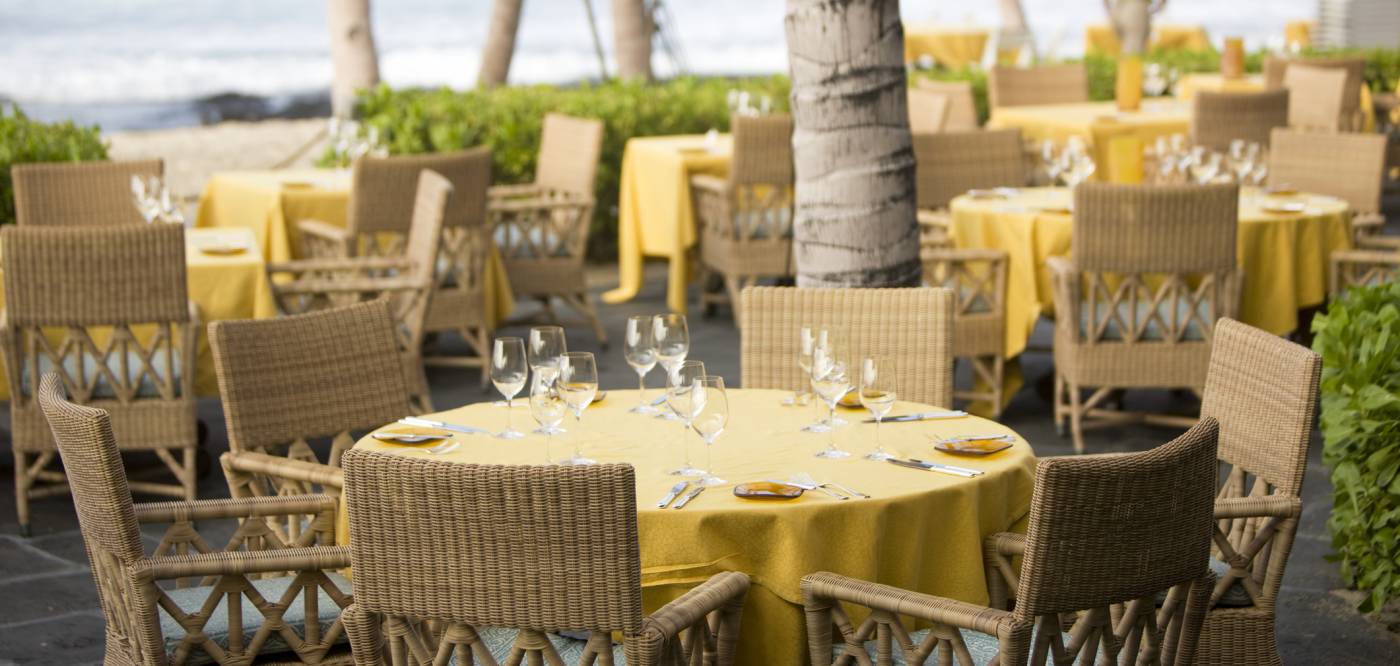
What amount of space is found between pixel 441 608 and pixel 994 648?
1043 millimetres

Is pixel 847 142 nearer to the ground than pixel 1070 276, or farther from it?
farther from it

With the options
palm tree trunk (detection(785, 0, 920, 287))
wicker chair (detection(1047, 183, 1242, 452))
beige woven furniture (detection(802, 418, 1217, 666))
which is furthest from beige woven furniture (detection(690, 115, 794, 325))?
beige woven furniture (detection(802, 418, 1217, 666))

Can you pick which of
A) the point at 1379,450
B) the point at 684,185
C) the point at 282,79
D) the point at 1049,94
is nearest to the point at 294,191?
the point at 684,185

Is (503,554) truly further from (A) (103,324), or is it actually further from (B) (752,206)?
(B) (752,206)

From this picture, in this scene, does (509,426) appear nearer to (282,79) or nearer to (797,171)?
(797,171)

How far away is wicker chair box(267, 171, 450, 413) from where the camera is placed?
6.48m

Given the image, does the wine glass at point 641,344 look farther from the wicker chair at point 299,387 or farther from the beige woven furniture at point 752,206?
the beige woven furniture at point 752,206

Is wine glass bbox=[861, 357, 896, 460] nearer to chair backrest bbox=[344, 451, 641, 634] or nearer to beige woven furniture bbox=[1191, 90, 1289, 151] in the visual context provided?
chair backrest bbox=[344, 451, 641, 634]

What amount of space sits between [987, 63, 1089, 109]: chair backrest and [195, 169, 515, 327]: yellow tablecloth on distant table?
4807mm

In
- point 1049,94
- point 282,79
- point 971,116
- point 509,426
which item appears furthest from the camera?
point 282,79

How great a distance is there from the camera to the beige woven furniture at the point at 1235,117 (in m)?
9.35

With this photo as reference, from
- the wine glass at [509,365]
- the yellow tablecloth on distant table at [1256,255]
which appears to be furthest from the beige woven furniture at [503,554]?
the yellow tablecloth on distant table at [1256,255]

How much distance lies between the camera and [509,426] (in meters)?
3.88

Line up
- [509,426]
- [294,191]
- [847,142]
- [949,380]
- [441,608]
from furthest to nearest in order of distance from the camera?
[294,191] < [847,142] < [949,380] < [509,426] < [441,608]
